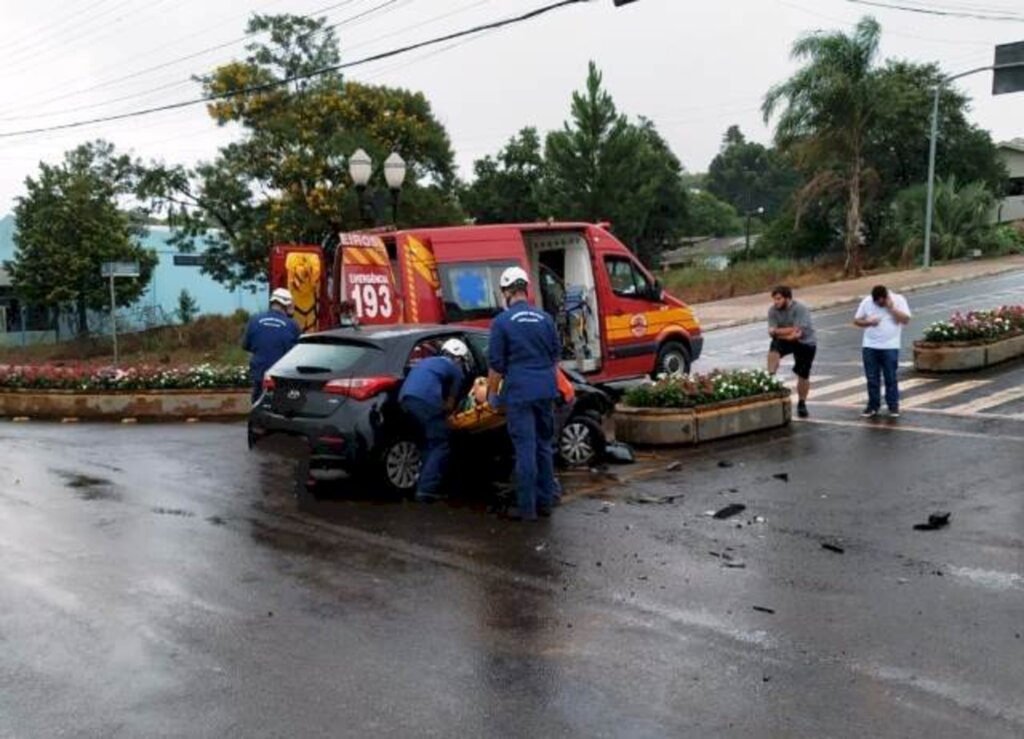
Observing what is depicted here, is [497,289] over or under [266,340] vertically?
over

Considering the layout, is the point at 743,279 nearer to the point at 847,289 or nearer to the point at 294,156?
the point at 847,289

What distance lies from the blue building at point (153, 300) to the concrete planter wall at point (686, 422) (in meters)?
33.0

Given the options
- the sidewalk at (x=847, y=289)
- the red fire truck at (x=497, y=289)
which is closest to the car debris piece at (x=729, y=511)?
the red fire truck at (x=497, y=289)

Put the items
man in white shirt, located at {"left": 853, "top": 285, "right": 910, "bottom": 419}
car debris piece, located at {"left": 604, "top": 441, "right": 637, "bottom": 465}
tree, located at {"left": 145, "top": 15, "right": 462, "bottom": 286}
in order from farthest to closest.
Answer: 1. tree, located at {"left": 145, "top": 15, "right": 462, "bottom": 286}
2. man in white shirt, located at {"left": 853, "top": 285, "right": 910, "bottom": 419}
3. car debris piece, located at {"left": 604, "top": 441, "right": 637, "bottom": 465}

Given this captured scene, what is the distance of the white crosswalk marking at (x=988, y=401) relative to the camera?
480 inches

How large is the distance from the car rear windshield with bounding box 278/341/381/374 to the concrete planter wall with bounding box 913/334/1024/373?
8931 mm

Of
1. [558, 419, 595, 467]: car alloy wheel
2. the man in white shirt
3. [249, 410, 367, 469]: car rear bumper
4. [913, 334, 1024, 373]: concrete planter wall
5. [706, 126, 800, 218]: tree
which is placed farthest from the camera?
[706, 126, 800, 218]: tree

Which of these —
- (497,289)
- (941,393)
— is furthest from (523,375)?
(941,393)

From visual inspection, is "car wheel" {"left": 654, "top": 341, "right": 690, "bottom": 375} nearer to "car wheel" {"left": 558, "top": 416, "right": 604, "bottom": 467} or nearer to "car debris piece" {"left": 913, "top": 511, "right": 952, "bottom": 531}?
"car wheel" {"left": 558, "top": 416, "right": 604, "bottom": 467}

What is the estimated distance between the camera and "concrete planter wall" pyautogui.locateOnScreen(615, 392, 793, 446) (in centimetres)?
1080

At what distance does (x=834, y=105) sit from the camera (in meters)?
35.1

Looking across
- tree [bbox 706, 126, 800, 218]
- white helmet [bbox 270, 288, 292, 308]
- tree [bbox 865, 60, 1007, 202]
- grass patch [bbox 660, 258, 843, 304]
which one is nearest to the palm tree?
grass patch [bbox 660, 258, 843, 304]

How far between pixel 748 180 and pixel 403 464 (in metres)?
106

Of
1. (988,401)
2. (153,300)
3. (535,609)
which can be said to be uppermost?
(153,300)
